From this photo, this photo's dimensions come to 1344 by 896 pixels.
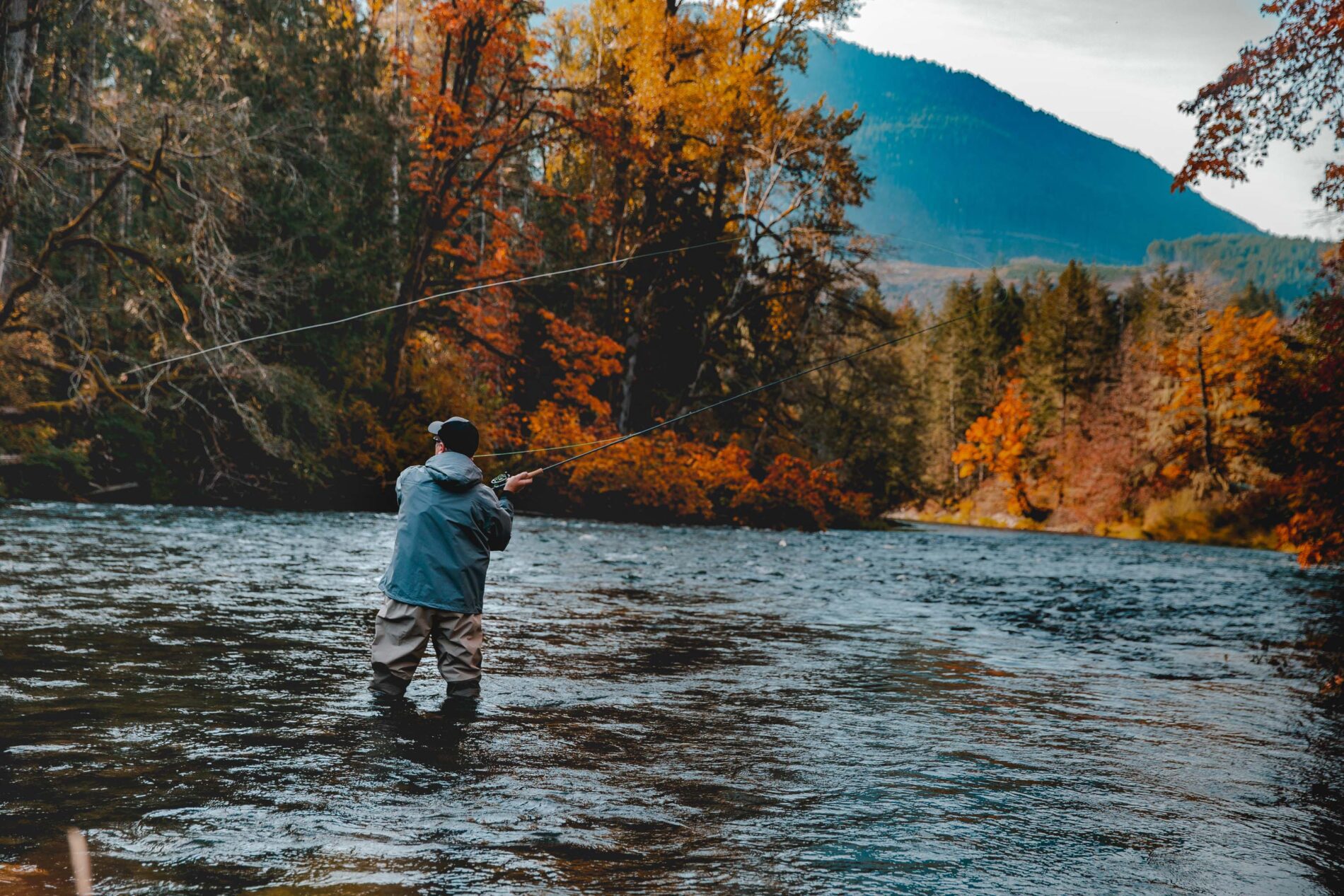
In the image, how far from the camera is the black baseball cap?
24.1 feet

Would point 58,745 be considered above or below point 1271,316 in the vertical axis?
below

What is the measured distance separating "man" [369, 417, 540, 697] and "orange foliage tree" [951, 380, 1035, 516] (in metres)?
67.5

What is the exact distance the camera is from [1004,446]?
76375mm

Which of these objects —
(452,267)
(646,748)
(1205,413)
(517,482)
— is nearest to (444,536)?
(517,482)

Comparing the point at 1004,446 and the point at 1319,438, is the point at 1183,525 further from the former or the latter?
the point at 1319,438

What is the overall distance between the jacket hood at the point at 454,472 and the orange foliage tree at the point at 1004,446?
67.5 metres

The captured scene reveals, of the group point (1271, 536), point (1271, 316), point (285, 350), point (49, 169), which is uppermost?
point (1271, 316)

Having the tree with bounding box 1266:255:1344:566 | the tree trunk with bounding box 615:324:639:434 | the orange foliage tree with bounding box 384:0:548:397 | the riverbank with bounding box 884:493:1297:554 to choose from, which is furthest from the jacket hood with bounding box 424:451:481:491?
the riverbank with bounding box 884:493:1297:554

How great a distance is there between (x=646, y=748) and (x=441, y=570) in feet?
5.91

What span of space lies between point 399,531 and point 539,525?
63.2 feet

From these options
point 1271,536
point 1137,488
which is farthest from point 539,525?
point 1137,488

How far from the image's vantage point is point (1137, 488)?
2271 inches

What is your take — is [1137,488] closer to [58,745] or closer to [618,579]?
[618,579]

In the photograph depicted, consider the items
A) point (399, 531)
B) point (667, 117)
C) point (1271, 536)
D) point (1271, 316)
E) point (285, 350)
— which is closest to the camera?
point (399, 531)
